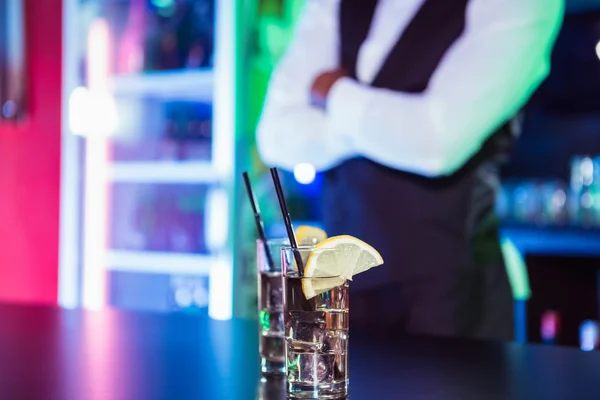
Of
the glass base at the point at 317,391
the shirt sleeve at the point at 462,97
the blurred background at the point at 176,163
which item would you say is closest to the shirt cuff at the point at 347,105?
the shirt sleeve at the point at 462,97

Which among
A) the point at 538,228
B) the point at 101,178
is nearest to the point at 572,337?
the point at 538,228

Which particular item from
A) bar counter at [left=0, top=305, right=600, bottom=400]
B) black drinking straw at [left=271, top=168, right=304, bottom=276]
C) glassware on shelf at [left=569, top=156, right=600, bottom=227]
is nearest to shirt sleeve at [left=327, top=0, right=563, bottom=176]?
bar counter at [left=0, top=305, right=600, bottom=400]

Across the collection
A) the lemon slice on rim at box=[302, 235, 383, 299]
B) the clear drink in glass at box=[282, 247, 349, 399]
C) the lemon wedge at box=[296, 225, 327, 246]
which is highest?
the lemon wedge at box=[296, 225, 327, 246]

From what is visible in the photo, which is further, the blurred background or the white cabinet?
the white cabinet

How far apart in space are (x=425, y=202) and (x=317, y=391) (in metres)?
1.28

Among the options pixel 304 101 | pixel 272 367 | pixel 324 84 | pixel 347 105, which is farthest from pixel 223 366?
pixel 304 101

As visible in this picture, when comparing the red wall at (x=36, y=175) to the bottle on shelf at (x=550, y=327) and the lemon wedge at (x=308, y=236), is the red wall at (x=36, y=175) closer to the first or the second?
the bottle on shelf at (x=550, y=327)

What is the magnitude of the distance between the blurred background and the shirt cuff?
50 centimetres

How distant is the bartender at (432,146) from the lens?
1.78 m

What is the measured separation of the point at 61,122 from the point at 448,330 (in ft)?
7.08

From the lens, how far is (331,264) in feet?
2.16

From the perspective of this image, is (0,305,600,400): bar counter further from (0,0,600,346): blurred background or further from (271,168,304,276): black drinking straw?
(0,0,600,346): blurred background

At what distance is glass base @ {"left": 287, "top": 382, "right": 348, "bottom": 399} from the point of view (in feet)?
2.13

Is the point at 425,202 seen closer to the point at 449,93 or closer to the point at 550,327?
the point at 449,93
